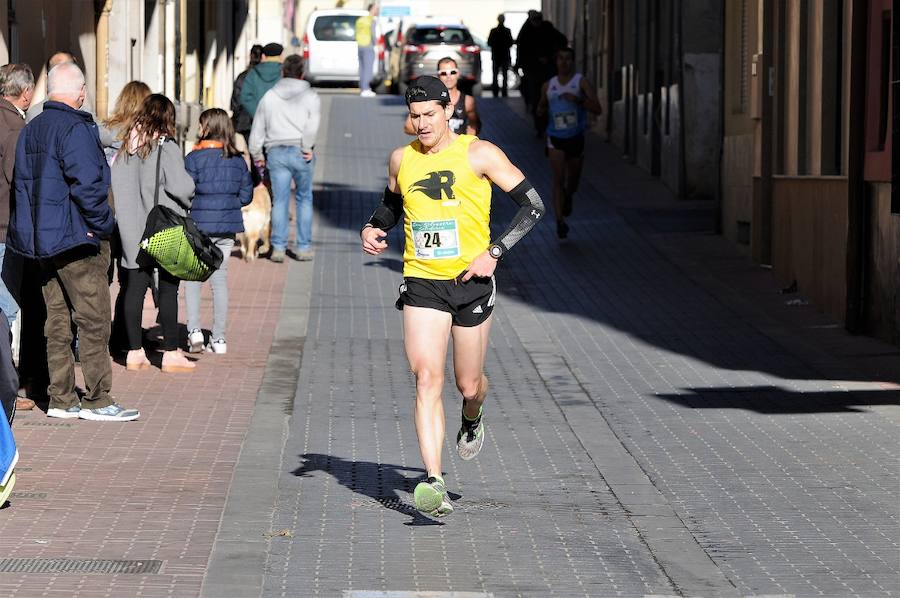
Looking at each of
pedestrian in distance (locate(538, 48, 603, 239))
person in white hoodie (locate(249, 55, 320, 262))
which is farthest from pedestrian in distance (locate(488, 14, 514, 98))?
person in white hoodie (locate(249, 55, 320, 262))

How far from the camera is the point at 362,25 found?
1650 inches

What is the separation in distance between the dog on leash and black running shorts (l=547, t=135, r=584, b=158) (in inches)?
126

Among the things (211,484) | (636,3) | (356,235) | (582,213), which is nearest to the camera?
(211,484)

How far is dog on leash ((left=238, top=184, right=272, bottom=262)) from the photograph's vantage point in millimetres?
18141

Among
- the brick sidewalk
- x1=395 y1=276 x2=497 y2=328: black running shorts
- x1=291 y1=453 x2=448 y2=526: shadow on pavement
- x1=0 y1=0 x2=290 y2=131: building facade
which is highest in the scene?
x1=0 y1=0 x2=290 y2=131: building facade

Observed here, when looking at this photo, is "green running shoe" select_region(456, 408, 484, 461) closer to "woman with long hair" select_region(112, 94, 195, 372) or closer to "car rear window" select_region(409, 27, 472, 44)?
"woman with long hair" select_region(112, 94, 195, 372)

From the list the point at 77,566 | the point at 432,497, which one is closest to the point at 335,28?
the point at 432,497

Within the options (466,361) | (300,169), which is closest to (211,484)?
(466,361)

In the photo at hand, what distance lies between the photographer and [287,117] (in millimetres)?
17609

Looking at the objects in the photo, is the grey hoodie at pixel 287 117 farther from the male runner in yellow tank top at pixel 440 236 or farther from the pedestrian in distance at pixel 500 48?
the pedestrian in distance at pixel 500 48

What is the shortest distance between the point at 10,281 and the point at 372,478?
A: 306 cm

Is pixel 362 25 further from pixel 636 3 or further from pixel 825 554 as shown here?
pixel 825 554

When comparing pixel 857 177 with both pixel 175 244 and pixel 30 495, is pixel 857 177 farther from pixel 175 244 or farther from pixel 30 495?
pixel 30 495

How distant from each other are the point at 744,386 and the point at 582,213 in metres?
10.8
